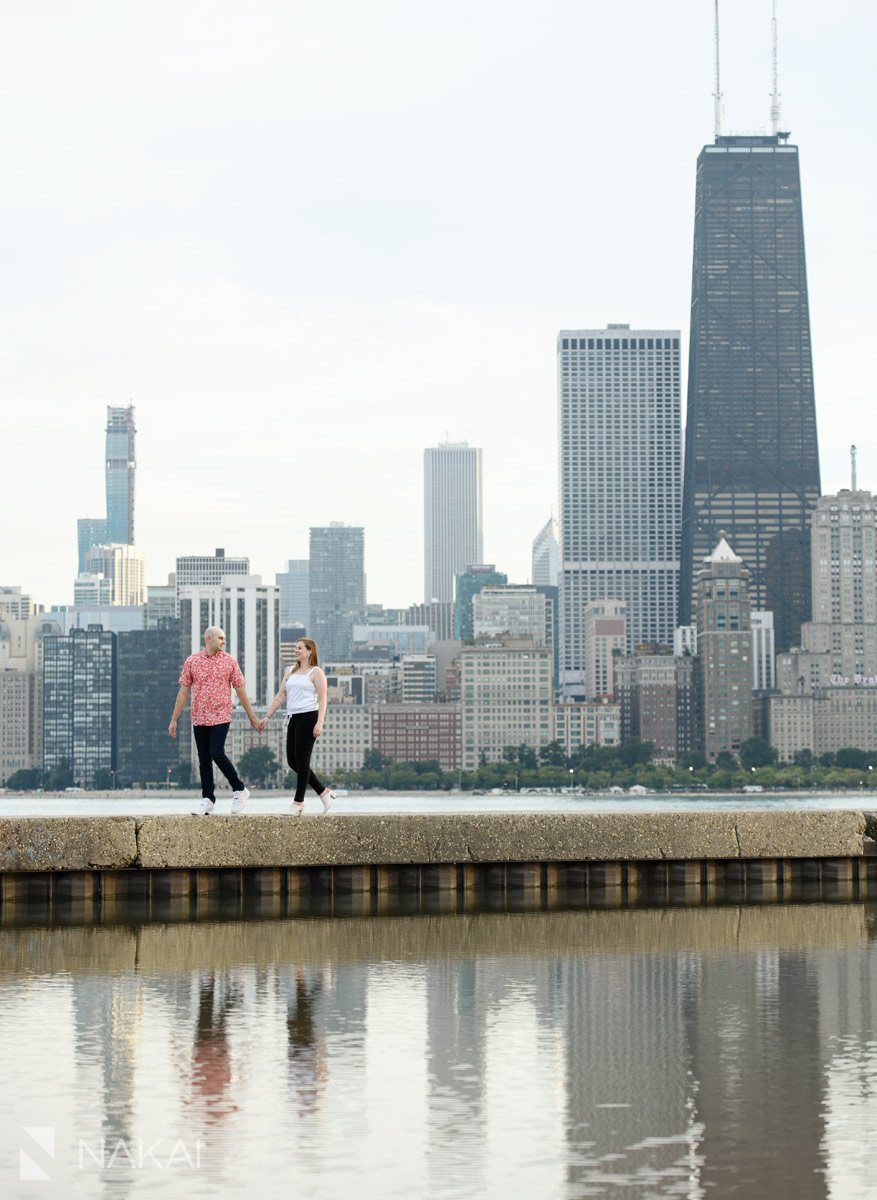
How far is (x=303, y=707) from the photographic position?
1691cm

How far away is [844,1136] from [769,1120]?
0.32m

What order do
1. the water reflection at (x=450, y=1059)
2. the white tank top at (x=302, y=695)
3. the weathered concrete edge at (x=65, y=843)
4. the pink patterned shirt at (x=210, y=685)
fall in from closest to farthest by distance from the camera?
1. the water reflection at (x=450, y=1059)
2. the weathered concrete edge at (x=65, y=843)
3. the pink patterned shirt at (x=210, y=685)
4. the white tank top at (x=302, y=695)

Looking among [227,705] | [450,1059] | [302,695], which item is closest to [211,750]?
[227,705]

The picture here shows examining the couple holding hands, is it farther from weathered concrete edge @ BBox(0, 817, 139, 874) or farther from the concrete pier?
weathered concrete edge @ BBox(0, 817, 139, 874)

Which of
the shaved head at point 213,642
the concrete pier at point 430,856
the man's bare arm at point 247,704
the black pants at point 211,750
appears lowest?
the concrete pier at point 430,856

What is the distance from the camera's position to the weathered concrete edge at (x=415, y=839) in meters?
14.9

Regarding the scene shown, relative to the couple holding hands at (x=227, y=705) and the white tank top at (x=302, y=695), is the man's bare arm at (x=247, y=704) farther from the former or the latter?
the white tank top at (x=302, y=695)

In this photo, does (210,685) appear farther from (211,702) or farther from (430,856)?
(430,856)

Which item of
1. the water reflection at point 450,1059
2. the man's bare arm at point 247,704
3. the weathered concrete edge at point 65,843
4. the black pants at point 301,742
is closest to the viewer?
the water reflection at point 450,1059

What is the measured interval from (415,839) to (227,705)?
231 centimetres

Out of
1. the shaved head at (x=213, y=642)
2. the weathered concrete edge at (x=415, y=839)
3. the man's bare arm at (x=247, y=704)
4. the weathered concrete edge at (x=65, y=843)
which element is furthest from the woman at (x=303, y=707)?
the weathered concrete edge at (x=65, y=843)

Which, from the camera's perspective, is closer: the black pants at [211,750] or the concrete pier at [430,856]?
the concrete pier at [430,856]

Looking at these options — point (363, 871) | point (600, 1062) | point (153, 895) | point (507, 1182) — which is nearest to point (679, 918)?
point (363, 871)

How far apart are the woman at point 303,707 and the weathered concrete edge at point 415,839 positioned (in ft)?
3.31
